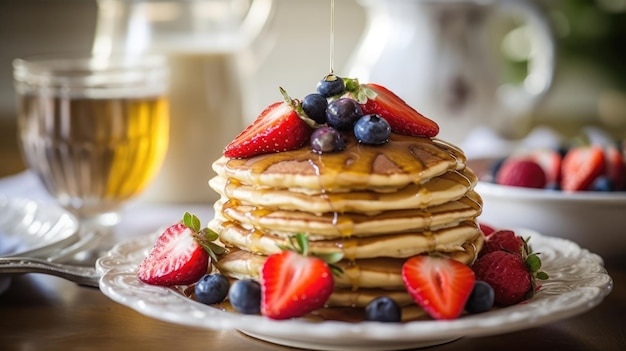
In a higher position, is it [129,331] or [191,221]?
[191,221]

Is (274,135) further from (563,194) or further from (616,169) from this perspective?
(616,169)

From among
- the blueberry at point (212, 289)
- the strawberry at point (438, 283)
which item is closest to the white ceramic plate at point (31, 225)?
the blueberry at point (212, 289)

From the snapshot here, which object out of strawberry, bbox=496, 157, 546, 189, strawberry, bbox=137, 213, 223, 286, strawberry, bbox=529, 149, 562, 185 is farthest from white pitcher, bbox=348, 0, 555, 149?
strawberry, bbox=137, 213, 223, 286

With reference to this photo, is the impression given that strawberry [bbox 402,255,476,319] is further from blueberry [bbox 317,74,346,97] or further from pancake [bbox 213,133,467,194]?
blueberry [bbox 317,74,346,97]

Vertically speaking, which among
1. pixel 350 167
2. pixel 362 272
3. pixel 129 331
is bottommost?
pixel 129 331

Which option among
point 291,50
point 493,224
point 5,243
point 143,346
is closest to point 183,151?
point 5,243

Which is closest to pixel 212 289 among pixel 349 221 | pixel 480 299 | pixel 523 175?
pixel 349 221

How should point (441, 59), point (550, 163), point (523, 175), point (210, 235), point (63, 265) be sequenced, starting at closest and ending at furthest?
1. point (210, 235)
2. point (63, 265)
3. point (523, 175)
4. point (550, 163)
5. point (441, 59)
